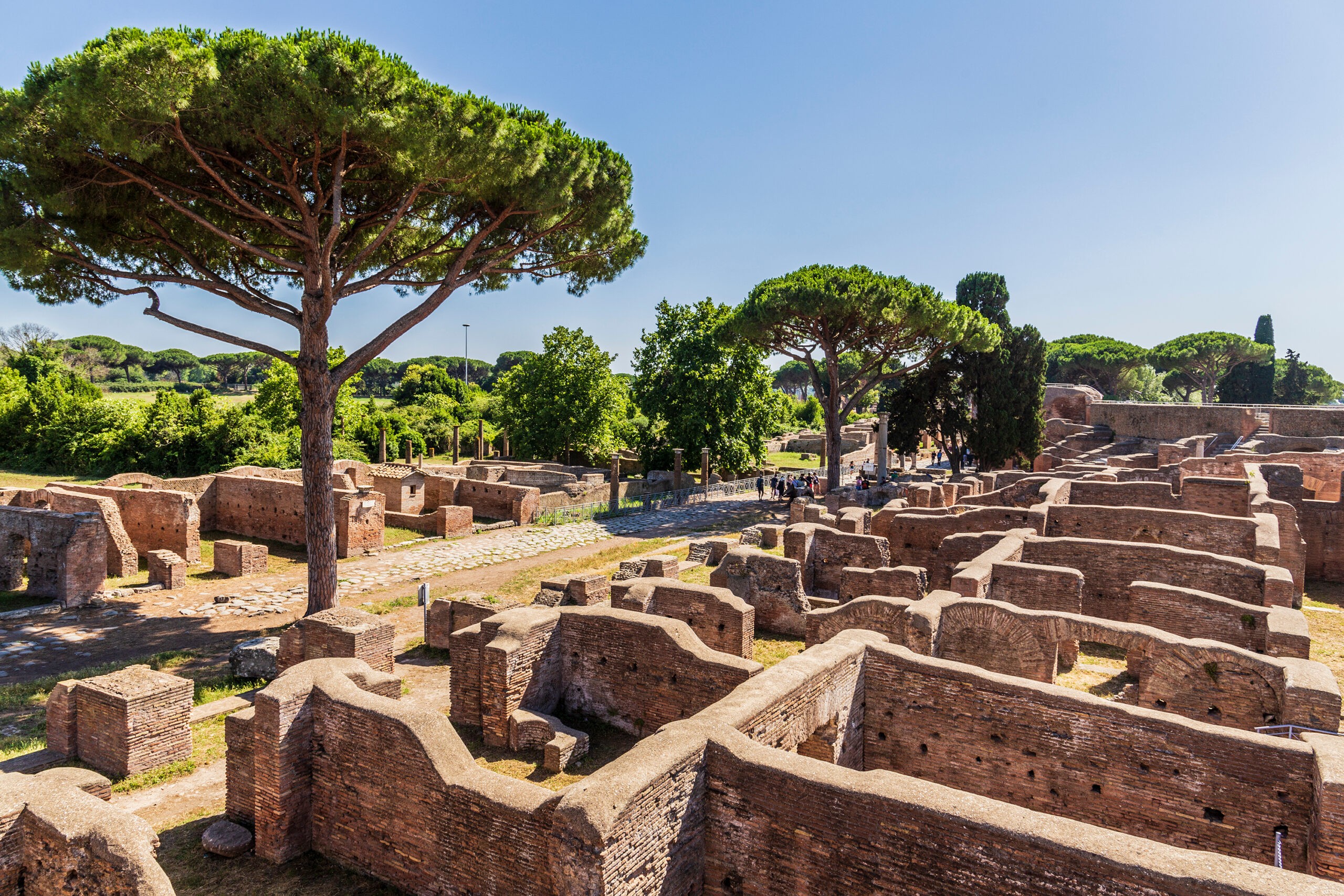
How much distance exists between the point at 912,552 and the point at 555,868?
12.8 meters

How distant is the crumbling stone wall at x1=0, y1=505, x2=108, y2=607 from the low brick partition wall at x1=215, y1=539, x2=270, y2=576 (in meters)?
2.53

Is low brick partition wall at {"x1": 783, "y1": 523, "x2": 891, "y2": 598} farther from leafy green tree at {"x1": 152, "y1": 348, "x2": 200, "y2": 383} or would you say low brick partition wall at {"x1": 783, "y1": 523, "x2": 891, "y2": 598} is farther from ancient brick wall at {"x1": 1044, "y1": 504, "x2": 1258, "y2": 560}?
leafy green tree at {"x1": 152, "y1": 348, "x2": 200, "y2": 383}

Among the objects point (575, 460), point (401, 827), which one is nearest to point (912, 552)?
point (401, 827)

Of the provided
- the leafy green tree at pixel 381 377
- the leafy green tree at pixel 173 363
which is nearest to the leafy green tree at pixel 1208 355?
the leafy green tree at pixel 381 377

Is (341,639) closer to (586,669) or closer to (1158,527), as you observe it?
(586,669)

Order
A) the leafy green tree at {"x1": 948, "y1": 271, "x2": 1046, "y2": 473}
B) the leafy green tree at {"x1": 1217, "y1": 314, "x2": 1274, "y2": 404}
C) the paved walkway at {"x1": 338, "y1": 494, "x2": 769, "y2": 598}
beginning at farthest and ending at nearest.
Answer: the leafy green tree at {"x1": 1217, "y1": 314, "x2": 1274, "y2": 404} → the leafy green tree at {"x1": 948, "y1": 271, "x2": 1046, "y2": 473} → the paved walkway at {"x1": 338, "y1": 494, "x2": 769, "y2": 598}

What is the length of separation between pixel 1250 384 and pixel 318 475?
205 ft

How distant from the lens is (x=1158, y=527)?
14328 mm

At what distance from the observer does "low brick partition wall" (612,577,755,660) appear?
1109cm

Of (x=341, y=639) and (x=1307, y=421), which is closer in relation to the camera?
(x=341, y=639)

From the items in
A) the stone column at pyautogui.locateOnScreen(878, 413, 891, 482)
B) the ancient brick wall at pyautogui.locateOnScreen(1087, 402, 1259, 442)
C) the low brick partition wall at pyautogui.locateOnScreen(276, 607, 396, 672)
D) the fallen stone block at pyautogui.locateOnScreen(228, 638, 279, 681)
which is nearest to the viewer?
the low brick partition wall at pyautogui.locateOnScreen(276, 607, 396, 672)

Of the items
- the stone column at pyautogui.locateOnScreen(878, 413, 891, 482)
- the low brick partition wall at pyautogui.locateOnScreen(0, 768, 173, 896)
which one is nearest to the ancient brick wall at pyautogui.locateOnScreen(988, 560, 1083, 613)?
the low brick partition wall at pyautogui.locateOnScreen(0, 768, 173, 896)

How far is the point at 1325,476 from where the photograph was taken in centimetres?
2212

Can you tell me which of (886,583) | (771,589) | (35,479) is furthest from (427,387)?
→ (886,583)
